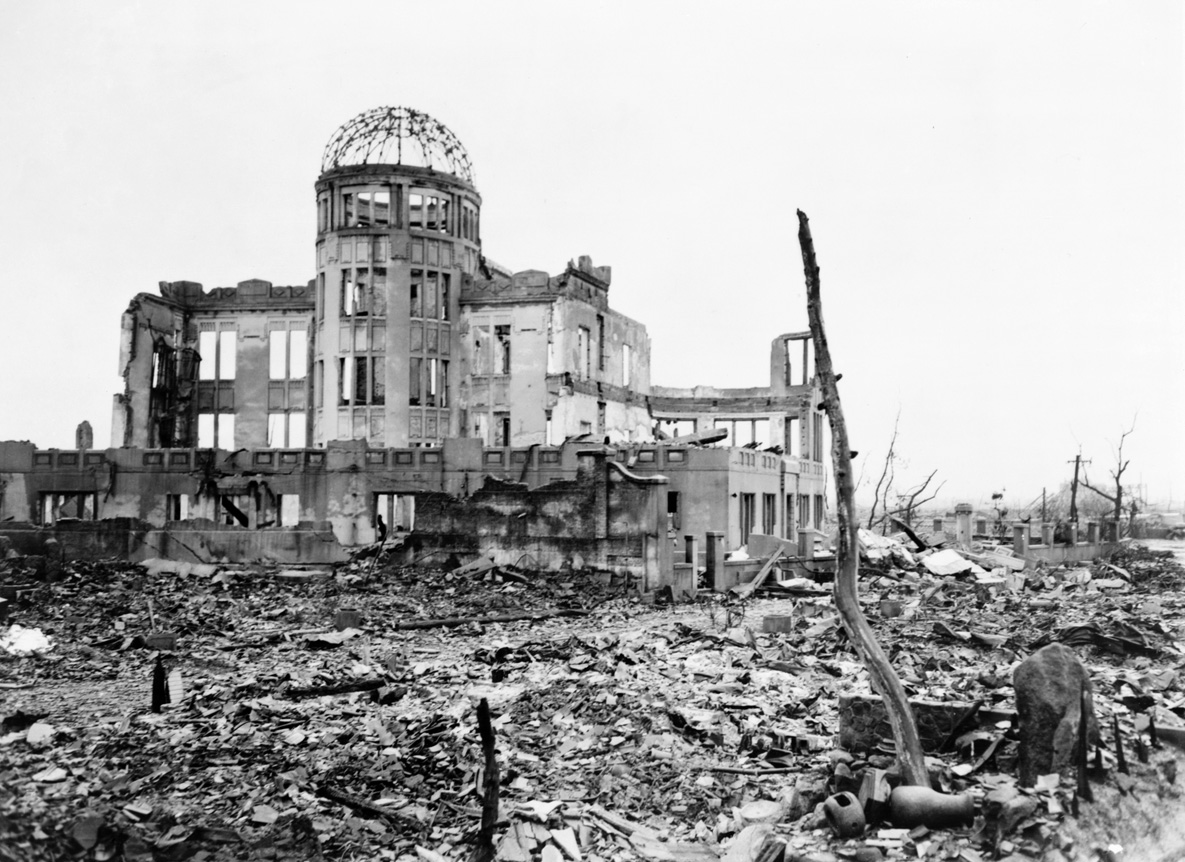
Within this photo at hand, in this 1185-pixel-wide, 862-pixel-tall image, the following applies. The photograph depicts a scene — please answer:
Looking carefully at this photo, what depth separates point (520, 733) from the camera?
11.0 meters

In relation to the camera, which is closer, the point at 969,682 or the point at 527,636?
the point at 969,682

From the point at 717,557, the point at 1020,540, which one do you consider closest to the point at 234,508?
the point at 717,557

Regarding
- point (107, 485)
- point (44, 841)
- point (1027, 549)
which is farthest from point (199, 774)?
point (1027, 549)

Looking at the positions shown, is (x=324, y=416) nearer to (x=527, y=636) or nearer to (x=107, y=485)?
(x=107, y=485)

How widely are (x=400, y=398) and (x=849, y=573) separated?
3177cm

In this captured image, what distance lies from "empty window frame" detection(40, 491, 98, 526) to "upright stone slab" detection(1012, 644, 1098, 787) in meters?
29.9

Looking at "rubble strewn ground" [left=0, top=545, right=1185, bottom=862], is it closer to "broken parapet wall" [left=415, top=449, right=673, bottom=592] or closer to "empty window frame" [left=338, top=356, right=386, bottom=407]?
"broken parapet wall" [left=415, top=449, right=673, bottom=592]

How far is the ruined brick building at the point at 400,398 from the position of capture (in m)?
31.4

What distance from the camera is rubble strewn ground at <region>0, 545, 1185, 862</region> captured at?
7980 mm

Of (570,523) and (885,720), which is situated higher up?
(570,523)

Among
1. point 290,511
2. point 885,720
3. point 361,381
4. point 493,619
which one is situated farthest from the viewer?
point 290,511

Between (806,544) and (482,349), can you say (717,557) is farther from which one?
(482,349)

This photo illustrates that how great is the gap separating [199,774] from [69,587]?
49.2 feet

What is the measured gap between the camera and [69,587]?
22.3m
